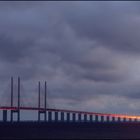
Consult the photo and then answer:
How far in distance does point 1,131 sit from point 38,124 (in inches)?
232

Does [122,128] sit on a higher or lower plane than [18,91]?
lower

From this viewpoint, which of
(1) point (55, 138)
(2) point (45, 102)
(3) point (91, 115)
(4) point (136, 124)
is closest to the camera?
(1) point (55, 138)

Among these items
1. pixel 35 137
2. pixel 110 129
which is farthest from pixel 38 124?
pixel 110 129

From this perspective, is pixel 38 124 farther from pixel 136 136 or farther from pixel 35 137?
pixel 136 136

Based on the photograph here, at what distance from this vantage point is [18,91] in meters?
66.8

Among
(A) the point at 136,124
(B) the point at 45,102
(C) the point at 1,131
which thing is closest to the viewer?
(C) the point at 1,131

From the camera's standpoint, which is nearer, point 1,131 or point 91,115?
point 1,131

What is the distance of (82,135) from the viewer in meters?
61.5

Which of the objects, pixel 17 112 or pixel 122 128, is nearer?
pixel 122 128

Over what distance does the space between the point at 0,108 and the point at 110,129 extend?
16.2 m

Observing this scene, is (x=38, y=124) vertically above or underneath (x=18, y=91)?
underneath

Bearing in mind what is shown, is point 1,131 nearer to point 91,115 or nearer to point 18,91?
point 18,91

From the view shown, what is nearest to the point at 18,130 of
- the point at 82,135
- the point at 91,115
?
the point at 82,135

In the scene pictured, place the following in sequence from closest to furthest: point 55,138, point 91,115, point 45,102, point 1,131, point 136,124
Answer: point 1,131
point 55,138
point 136,124
point 45,102
point 91,115
